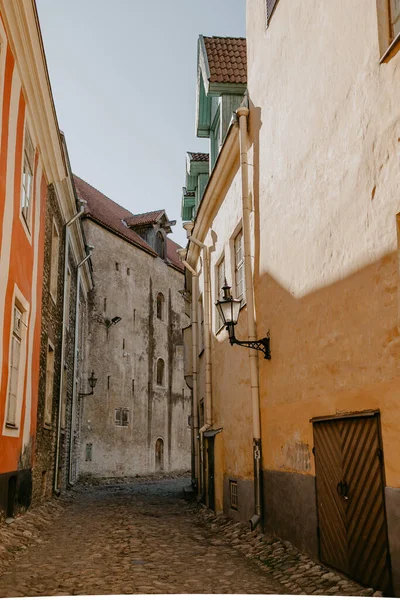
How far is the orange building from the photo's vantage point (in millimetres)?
8422

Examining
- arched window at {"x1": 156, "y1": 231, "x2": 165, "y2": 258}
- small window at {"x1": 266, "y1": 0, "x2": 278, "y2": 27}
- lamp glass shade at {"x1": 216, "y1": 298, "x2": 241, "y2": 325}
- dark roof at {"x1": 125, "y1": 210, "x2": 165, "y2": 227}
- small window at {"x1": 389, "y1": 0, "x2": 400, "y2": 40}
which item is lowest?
lamp glass shade at {"x1": 216, "y1": 298, "x2": 241, "y2": 325}

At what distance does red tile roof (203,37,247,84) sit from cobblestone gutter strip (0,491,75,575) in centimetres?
850

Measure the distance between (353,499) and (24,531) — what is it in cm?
500

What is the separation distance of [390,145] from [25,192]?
21.7ft

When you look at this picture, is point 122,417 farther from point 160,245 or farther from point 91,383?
point 160,245

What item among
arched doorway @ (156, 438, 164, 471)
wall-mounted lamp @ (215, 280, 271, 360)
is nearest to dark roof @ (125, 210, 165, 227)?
arched doorway @ (156, 438, 164, 471)

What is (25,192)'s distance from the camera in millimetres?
10164

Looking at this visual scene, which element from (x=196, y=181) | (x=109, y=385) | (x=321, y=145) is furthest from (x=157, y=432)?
(x=321, y=145)

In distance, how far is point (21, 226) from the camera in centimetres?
958

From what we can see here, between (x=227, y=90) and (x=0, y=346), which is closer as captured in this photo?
(x=0, y=346)

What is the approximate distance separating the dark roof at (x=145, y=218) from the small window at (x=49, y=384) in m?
18.8

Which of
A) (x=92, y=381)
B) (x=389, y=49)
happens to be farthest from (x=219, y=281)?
(x=92, y=381)

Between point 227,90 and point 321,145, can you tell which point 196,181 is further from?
point 321,145

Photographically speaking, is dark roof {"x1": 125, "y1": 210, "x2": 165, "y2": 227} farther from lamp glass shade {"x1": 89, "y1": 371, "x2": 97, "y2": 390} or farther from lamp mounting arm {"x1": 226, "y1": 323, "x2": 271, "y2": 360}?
lamp mounting arm {"x1": 226, "y1": 323, "x2": 271, "y2": 360}
